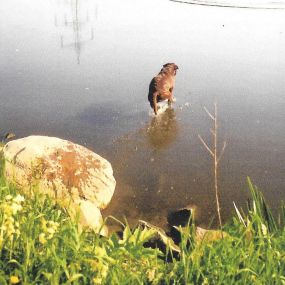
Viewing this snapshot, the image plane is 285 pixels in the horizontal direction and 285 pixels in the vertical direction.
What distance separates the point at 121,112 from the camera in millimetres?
8297

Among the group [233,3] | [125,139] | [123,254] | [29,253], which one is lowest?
[125,139]

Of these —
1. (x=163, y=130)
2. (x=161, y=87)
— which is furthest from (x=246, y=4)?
(x=163, y=130)

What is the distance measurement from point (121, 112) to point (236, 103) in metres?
2.54

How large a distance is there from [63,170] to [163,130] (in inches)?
112

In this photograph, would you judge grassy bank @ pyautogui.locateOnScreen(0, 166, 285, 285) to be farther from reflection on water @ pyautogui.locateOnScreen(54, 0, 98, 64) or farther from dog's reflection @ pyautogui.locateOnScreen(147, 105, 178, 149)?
reflection on water @ pyautogui.locateOnScreen(54, 0, 98, 64)

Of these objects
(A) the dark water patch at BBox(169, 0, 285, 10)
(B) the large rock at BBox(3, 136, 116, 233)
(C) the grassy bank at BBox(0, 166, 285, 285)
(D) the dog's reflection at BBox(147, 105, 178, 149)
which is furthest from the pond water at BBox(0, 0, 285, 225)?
(A) the dark water patch at BBox(169, 0, 285, 10)

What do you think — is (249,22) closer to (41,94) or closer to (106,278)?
(41,94)

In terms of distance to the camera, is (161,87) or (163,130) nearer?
(163,130)

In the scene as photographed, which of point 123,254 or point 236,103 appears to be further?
point 236,103

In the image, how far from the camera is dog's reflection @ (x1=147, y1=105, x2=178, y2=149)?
7322 millimetres

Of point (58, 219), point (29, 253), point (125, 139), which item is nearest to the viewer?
point (29, 253)

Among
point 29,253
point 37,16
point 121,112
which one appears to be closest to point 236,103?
point 121,112

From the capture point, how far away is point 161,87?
27.1ft

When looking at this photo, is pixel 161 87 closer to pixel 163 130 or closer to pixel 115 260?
pixel 163 130
